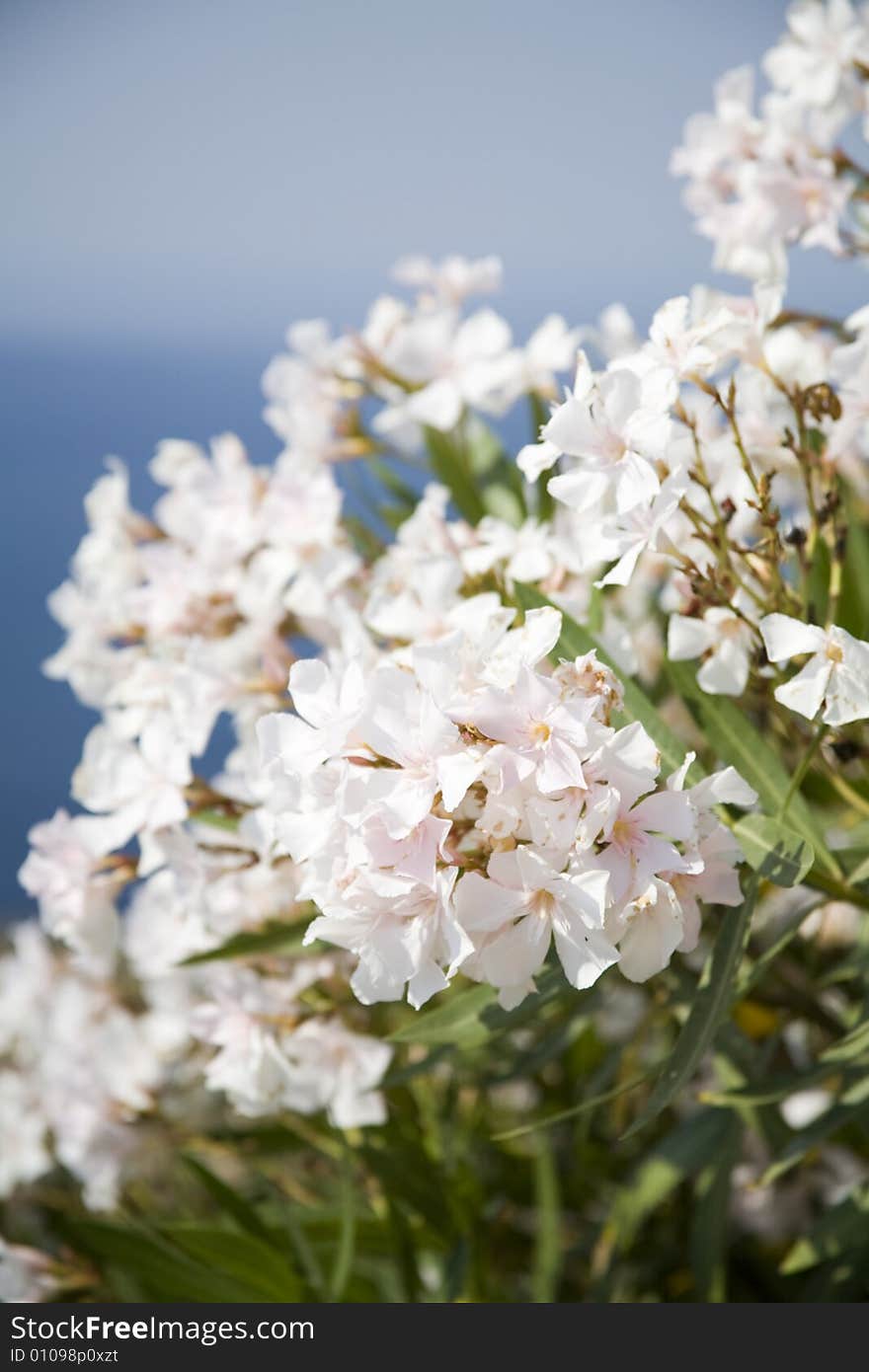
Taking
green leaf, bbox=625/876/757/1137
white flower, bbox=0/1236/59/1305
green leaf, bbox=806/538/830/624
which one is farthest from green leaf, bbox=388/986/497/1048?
white flower, bbox=0/1236/59/1305

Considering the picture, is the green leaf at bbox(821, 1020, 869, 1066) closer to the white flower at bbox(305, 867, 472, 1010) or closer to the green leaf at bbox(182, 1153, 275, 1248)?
the white flower at bbox(305, 867, 472, 1010)

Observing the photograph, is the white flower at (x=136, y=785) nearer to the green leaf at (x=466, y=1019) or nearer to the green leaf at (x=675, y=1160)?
the green leaf at (x=466, y=1019)

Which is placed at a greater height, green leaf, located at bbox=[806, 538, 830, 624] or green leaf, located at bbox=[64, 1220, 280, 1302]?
green leaf, located at bbox=[806, 538, 830, 624]

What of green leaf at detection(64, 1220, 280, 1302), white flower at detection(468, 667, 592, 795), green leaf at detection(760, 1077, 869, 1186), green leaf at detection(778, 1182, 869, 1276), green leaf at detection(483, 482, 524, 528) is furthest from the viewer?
green leaf at detection(483, 482, 524, 528)

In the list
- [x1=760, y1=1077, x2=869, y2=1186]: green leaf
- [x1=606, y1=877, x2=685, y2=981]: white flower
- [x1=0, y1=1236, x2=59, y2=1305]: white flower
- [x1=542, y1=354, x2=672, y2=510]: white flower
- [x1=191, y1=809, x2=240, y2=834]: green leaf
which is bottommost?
[x1=760, y1=1077, x2=869, y2=1186]: green leaf

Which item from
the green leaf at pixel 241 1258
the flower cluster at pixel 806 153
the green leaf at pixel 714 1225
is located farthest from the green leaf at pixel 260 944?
the flower cluster at pixel 806 153

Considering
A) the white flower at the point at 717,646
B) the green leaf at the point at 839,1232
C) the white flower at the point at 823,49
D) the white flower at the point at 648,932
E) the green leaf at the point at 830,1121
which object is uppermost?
the white flower at the point at 823,49

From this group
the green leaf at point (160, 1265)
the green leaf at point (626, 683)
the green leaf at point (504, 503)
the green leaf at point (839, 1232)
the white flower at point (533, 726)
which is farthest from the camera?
the green leaf at point (504, 503)
